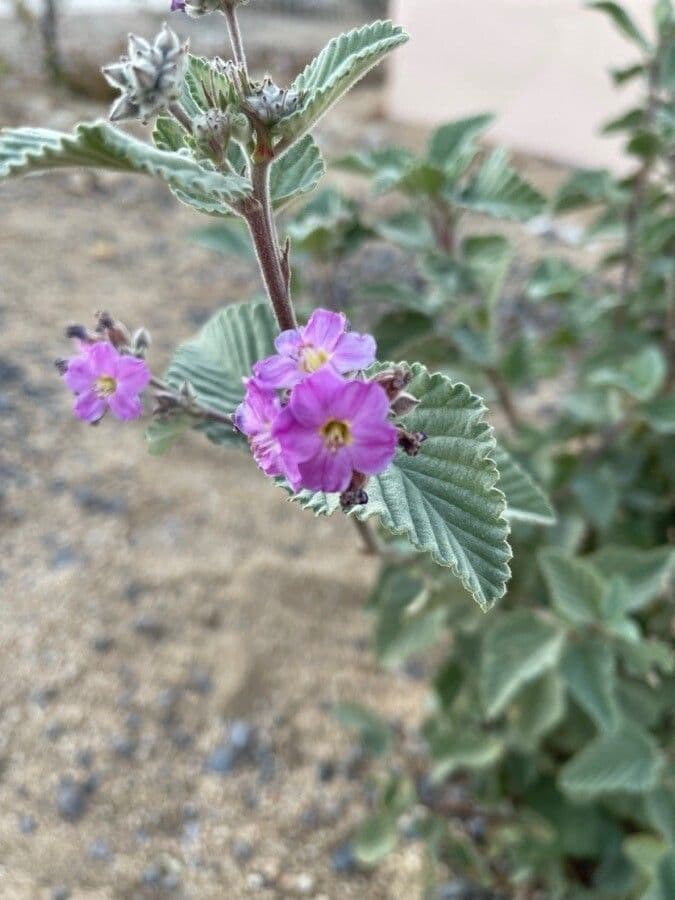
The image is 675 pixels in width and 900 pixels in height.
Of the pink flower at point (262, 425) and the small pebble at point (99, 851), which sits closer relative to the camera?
the pink flower at point (262, 425)

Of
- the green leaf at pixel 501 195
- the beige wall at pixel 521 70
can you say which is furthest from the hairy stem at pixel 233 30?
the beige wall at pixel 521 70

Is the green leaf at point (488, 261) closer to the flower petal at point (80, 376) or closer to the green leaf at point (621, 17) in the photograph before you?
the green leaf at point (621, 17)

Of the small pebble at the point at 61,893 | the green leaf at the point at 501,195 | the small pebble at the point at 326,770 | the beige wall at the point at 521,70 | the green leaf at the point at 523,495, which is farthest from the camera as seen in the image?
the beige wall at the point at 521,70

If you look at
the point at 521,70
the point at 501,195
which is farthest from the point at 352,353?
the point at 521,70

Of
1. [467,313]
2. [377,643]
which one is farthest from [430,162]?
[377,643]

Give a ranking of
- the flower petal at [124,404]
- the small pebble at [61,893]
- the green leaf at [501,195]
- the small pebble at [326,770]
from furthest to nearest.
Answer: the small pebble at [326,770] < the green leaf at [501,195] < the small pebble at [61,893] < the flower petal at [124,404]

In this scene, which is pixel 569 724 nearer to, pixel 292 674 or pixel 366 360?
pixel 292 674

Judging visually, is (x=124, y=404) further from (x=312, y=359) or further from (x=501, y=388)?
(x=501, y=388)
